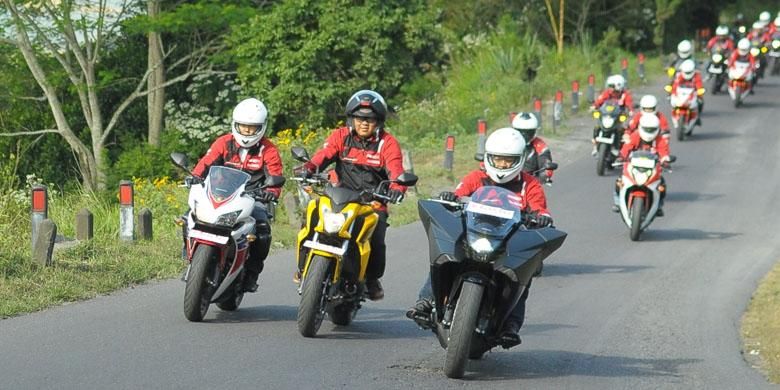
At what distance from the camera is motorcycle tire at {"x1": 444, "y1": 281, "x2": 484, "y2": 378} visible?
825 centimetres

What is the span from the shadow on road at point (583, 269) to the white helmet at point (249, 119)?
15.6 ft

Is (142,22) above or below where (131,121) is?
above

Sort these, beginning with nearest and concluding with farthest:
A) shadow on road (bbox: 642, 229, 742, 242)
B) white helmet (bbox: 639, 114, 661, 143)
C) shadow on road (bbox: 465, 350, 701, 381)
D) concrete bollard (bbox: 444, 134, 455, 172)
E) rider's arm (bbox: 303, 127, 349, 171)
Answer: shadow on road (bbox: 465, 350, 701, 381) < rider's arm (bbox: 303, 127, 349, 171) < shadow on road (bbox: 642, 229, 742, 242) < white helmet (bbox: 639, 114, 661, 143) < concrete bollard (bbox: 444, 134, 455, 172)

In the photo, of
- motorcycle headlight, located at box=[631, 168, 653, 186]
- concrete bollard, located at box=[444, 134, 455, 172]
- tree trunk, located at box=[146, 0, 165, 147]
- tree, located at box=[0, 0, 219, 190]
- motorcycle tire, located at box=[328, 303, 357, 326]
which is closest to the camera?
motorcycle tire, located at box=[328, 303, 357, 326]

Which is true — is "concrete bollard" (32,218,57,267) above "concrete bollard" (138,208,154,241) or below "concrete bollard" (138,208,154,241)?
above

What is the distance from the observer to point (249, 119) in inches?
418

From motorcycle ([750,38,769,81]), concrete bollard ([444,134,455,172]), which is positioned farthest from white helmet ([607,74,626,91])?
motorcycle ([750,38,769,81])

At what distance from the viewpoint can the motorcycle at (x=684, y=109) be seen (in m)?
28.2

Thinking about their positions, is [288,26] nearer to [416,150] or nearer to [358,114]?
[416,150]

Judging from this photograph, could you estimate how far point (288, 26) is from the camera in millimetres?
32125

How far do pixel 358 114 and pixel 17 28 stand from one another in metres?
22.2

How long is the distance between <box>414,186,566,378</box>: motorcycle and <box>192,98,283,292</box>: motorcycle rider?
217 centimetres

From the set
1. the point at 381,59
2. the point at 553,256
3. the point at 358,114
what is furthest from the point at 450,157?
the point at 358,114

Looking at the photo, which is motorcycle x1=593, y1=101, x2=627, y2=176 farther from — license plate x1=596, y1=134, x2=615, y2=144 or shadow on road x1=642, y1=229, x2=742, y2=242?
shadow on road x1=642, y1=229, x2=742, y2=242
